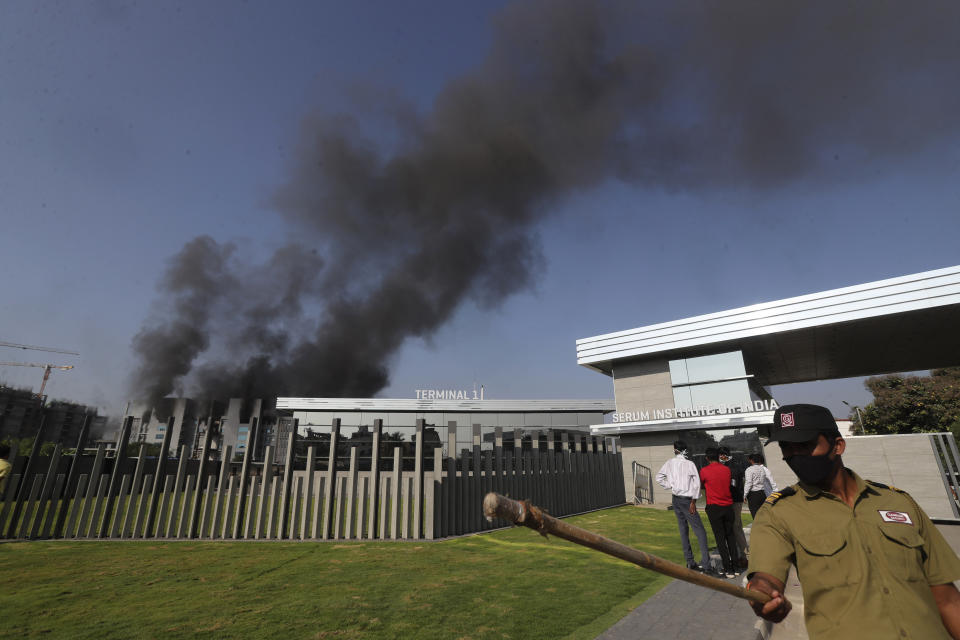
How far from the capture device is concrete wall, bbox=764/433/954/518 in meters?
12.6

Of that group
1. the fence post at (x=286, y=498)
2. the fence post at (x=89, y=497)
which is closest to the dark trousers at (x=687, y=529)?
the fence post at (x=286, y=498)

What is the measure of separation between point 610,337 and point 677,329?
11.4 feet

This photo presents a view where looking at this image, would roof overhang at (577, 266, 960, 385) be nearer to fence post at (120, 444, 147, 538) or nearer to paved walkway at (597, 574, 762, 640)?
paved walkway at (597, 574, 762, 640)

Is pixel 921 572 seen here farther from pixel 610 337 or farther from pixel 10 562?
pixel 610 337

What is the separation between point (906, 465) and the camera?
43.3 feet

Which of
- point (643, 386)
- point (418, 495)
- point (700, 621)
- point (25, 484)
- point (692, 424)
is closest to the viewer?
point (700, 621)

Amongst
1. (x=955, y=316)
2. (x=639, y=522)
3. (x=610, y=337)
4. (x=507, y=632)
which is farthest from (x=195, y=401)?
(x=955, y=316)

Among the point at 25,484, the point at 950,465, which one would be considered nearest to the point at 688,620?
the point at 25,484

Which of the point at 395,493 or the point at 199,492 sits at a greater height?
the point at 199,492

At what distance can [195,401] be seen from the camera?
64562 millimetres

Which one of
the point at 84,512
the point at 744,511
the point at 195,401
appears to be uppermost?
the point at 195,401

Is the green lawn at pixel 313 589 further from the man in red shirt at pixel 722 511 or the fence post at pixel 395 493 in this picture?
the man in red shirt at pixel 722 511

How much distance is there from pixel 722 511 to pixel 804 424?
231 inches

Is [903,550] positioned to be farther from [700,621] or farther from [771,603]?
[700,621]
